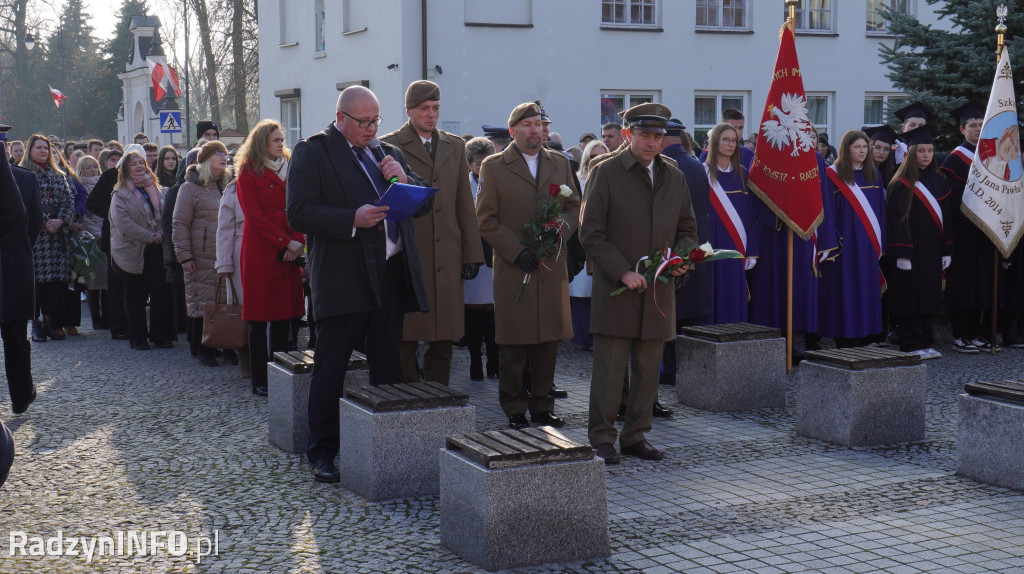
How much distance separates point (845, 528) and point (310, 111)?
76.7ft

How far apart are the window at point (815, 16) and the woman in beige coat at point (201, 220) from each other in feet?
56.2

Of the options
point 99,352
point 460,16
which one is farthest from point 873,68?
point 99,352

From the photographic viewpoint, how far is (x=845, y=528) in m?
5.69

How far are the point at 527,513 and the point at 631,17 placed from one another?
1990 cm

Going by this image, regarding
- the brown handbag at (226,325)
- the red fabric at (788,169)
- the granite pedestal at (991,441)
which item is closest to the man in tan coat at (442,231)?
the brown handbag at (226,325)

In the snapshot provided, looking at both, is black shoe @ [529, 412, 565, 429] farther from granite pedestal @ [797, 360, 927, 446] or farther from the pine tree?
the pine tree

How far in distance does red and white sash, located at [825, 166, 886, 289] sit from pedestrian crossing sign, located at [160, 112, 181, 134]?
15.7 m

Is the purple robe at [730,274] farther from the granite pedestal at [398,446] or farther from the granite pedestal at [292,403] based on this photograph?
the granite pedestal at [398,446]

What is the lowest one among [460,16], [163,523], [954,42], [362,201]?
[163,523]

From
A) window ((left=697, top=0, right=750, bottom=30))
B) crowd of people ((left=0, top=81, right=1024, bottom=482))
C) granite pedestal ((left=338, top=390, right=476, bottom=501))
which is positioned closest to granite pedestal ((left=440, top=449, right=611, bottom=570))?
granite pedestal ((left=338, top=390, right=476, bottom=501))

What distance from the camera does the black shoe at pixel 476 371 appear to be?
1006 cm

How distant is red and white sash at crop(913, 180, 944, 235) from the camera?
36.6 feet

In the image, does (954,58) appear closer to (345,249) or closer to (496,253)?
(496,253)

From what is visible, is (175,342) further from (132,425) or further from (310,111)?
(310,111)
